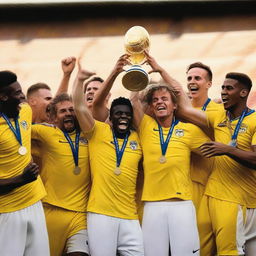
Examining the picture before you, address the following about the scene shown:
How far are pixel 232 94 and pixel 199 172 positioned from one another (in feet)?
2.56

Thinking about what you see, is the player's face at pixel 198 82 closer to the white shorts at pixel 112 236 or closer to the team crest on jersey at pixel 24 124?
the white shorts at pixel 112 236

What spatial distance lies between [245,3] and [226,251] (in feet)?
14.5

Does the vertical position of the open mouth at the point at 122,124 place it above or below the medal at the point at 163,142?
above

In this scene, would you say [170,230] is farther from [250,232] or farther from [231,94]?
[231,94]

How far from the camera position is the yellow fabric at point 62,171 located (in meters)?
5.75

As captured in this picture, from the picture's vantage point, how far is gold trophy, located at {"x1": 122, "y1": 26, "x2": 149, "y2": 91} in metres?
5.51

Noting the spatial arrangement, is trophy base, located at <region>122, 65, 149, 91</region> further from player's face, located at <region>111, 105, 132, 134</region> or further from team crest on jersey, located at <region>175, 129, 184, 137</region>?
team crest on jersey, located at <region>175, 129, 184, 137</region>

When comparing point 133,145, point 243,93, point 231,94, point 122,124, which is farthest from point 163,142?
point 243,93

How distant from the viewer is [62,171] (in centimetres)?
574

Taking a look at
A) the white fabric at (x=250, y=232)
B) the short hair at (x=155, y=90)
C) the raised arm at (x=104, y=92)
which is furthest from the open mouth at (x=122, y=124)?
the white fabric at (x=250, y=232)

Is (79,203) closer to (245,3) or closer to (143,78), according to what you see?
(143,78)

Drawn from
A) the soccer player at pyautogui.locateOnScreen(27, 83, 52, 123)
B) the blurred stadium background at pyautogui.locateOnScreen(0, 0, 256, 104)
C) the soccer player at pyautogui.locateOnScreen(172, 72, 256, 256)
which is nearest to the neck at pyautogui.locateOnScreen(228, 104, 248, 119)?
the soccer player at pyautogui.locateOnScreen(172, 72, 256, 256)

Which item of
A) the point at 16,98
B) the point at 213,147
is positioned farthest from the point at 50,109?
the point at 213,147

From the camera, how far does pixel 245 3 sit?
905 cm
